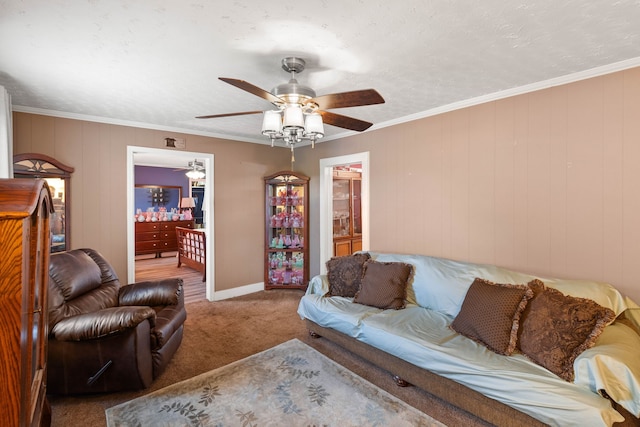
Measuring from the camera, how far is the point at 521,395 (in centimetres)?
183

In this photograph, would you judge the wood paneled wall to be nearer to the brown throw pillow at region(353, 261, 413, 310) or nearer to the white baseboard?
the white baseboard

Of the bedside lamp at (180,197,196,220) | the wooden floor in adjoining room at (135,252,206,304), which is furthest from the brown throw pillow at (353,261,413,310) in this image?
the bedside lamp at (180,197,196,220)

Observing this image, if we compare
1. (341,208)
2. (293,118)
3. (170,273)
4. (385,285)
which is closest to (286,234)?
(341,208)

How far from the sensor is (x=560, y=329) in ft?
6.51

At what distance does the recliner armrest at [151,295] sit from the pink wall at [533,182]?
8.43 feet

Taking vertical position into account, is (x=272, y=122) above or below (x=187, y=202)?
above

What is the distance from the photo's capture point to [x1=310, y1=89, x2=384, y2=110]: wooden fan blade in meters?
1.88

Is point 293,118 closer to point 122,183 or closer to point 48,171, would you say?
point 122,183

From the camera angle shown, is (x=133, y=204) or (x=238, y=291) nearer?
(x=133, y=204)

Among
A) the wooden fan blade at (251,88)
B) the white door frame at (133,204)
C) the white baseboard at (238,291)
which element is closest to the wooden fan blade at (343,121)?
the wooden fan blade at (251,88)

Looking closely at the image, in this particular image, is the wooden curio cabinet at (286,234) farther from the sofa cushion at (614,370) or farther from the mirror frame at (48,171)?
the sofa cushion at (614,370)

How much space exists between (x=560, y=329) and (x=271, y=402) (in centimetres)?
201

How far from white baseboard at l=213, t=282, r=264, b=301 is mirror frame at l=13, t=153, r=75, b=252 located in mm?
1932

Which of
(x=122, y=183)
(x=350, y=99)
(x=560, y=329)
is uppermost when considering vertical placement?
(x=350, y=99)
